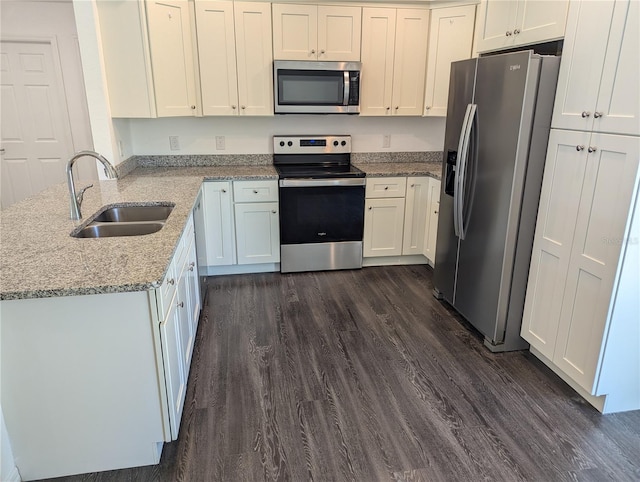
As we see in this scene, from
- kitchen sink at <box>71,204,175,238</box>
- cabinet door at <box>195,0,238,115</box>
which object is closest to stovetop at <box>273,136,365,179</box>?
cabinet door at <box>195,0,238,115</box>

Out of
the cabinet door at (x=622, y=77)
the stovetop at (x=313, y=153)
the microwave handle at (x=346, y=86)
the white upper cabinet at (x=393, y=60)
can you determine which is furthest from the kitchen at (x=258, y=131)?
the cabinet door at (x=622, y=77)

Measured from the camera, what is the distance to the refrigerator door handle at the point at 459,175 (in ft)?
8.75

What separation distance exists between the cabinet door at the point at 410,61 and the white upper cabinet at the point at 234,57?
1.13m

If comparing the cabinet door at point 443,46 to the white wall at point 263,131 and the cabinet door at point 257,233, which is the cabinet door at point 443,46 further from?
the cabinet door at point 257,233

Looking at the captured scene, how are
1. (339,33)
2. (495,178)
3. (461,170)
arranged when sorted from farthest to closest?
(339,33)
(461,170)
(495,178)

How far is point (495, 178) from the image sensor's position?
251 cm

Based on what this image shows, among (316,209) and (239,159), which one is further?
(239,159)

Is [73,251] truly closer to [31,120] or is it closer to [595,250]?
[595,250]

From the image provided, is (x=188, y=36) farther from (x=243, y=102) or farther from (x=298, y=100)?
(x=298, y=100)

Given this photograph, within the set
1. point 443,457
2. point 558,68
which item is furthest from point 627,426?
point 558,68

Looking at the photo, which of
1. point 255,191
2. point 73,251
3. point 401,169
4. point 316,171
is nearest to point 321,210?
point 316,171

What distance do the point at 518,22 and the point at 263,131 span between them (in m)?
2.30

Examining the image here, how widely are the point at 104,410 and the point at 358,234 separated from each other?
262 centimetres

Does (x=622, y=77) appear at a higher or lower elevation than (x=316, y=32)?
lower
